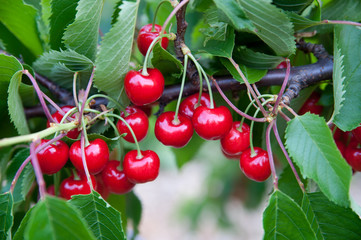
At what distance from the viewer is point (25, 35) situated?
1126 millimetres

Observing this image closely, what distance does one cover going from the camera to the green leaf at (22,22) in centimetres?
105

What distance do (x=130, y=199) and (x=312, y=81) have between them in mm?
739

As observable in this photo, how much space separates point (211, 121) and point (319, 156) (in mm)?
239

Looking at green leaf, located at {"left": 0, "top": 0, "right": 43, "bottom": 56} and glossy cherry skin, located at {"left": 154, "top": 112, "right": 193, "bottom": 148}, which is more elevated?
green leaf, located at {"left": 0, "top": 0, "right": 43, "bottom": 56}

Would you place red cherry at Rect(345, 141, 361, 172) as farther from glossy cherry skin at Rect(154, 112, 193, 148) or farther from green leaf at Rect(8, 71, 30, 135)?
green leaf at Rect(8, 71, 30, 135)

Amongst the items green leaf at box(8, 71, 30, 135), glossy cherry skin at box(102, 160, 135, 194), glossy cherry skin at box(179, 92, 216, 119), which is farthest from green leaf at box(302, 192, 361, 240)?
green leaf at box(8, 71, 30, 135)

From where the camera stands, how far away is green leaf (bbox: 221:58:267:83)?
0.90 metres

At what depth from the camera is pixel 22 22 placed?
1.09 metres

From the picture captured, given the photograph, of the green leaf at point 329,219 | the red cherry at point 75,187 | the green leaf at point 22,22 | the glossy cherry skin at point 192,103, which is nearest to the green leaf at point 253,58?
the glossy cherry skin at point 192,103

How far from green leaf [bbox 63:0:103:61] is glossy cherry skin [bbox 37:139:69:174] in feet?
0.73

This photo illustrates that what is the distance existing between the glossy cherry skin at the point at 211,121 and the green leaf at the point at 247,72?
0.09 m

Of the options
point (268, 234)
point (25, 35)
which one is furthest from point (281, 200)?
point (25, 35)

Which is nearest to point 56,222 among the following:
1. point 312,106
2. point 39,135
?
point 39,135

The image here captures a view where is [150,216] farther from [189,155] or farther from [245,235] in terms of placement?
[189,155]
